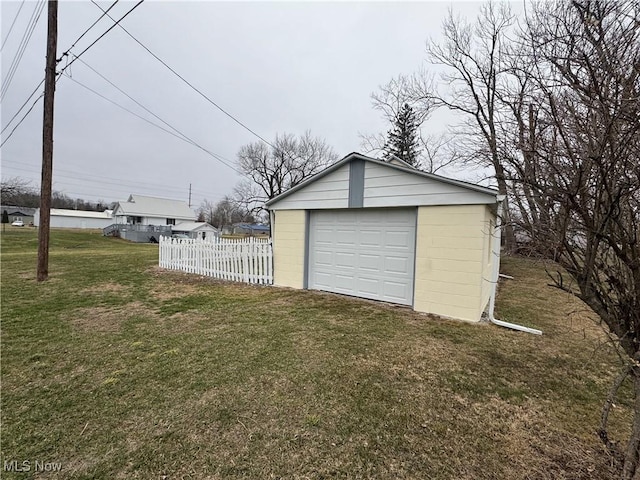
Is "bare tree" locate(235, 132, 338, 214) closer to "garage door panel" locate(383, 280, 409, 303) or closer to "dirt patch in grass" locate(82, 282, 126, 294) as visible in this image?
"dirt patch in grass" locate(82, 282, 126, 294)

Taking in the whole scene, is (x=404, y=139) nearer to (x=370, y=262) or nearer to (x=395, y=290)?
(x=370, y=262)

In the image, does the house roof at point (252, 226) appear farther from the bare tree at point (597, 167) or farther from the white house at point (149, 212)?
the bare tree at point (597, 167)

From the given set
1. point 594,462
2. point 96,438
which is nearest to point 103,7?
point 96,438

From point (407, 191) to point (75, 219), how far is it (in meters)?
60.7

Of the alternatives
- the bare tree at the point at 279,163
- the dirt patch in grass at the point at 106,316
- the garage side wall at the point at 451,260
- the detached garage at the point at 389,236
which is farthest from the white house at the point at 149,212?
the garage side wall at the point at 451,260

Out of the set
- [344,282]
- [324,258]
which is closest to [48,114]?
[324,258]

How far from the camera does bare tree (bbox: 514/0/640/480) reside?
1.51m

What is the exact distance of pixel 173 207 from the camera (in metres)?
41.9

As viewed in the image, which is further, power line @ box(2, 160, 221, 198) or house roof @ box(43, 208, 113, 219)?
power line @ box(2, 160, 221, 198)

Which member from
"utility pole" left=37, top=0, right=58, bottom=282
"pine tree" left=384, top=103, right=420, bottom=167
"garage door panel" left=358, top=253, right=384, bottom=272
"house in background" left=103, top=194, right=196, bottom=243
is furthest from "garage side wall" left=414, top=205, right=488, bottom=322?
"house in background" left=103, top=194, right=196, bottom=243

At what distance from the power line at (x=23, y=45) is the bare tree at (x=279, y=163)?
21245 mm

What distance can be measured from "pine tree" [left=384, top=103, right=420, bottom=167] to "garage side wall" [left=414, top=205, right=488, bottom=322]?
17748mm

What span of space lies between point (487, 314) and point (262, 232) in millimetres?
54969

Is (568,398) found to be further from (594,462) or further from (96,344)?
(96,344)
